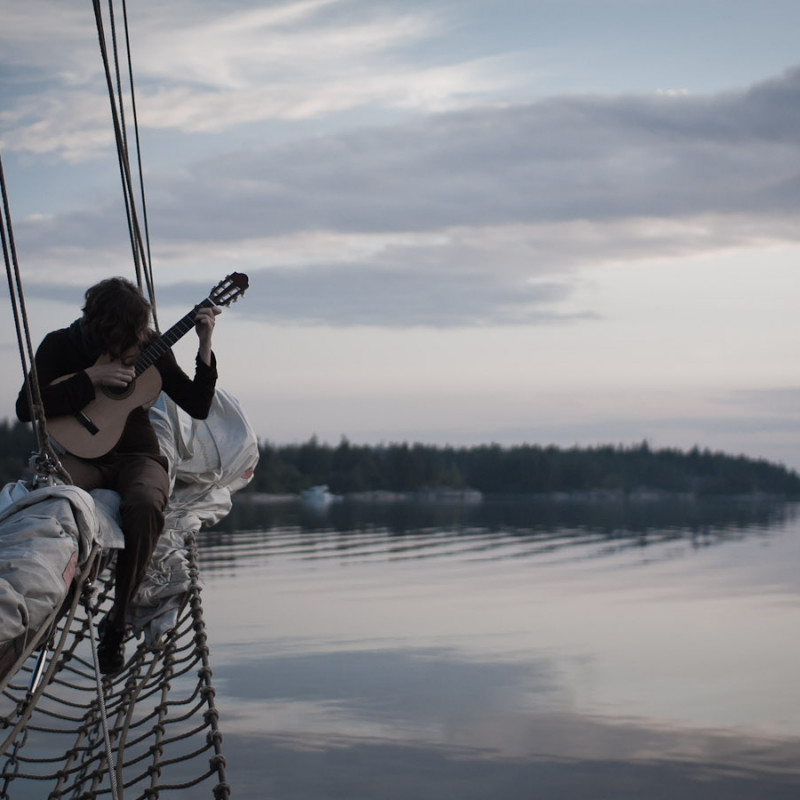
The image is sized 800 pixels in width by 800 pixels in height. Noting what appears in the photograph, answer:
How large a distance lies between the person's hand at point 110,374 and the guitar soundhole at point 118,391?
0.21 ft

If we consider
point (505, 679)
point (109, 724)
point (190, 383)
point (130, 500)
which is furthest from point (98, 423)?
point (505, 679)

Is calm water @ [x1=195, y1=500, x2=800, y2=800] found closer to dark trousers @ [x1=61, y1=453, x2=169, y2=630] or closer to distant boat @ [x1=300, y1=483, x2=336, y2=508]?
dark trousers @ [x1=61, y1=453, x2=169, y2=630]

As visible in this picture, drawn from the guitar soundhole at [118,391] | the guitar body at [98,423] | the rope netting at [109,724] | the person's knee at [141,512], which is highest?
the guitar soundhole at [118,391]

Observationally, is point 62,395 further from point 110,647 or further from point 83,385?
point 110,647

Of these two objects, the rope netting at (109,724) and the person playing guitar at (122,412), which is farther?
the person playing guitar at (122,412)

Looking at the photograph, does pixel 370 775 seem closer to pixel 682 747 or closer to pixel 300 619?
pixel 682 747

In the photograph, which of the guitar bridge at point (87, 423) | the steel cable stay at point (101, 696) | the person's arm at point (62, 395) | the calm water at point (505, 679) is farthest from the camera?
the calm water at point (505, 679)

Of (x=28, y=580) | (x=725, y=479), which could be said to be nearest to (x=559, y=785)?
(x=28, y=580)

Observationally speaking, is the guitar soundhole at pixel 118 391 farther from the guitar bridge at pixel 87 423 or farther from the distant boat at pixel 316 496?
the distant boat at pixel 316 496

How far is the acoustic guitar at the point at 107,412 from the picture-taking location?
13.7 feet

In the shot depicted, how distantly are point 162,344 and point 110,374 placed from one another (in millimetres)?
405

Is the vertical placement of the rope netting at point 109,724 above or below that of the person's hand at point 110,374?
below

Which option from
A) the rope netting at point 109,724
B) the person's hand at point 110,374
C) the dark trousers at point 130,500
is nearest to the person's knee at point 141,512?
the dark trousers at point 130,500

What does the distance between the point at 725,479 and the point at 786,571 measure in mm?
78636
